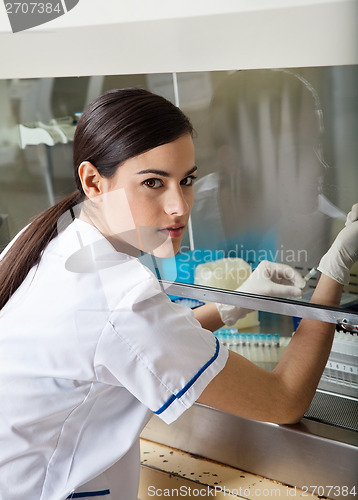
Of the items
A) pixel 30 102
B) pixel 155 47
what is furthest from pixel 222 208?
pixel 30 102

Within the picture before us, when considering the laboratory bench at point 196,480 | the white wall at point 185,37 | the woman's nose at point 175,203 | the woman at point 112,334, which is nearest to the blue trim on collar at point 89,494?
the woman at point 112,334

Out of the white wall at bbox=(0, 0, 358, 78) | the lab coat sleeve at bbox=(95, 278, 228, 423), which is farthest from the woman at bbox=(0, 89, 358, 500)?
the white wall at bbox=(0, 0, 358, 78)

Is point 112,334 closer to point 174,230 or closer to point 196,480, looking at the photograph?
point 174,230

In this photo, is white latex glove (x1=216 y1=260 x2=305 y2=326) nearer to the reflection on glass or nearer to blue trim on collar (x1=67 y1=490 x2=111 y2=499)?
the reflection on glass

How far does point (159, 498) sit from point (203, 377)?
436 millimetres

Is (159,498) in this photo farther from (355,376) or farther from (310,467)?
(355,376)

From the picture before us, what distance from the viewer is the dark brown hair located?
2.54 ft

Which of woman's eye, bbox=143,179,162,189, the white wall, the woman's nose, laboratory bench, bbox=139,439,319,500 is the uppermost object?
the white wall

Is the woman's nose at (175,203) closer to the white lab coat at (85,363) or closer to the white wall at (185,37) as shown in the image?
the white lab coat at (85,363)

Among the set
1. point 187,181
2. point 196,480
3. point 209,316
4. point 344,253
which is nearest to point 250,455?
point 196,480

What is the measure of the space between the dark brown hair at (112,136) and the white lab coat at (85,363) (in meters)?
0.03

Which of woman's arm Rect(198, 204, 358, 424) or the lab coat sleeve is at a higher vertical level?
the lab coat sleeve

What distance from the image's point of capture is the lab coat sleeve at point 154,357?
27.8 inches

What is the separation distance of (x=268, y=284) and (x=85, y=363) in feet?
1.17
